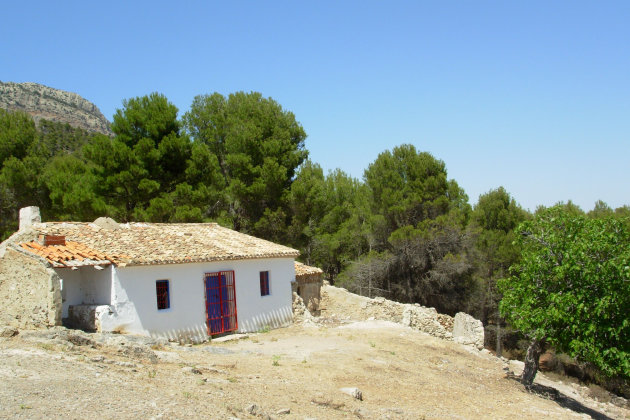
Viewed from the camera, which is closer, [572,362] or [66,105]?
[572,362]

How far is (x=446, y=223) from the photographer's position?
2806cm

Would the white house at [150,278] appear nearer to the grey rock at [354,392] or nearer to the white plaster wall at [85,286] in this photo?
the white plaster wall at [85,286]

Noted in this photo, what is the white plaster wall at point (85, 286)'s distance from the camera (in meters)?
14.3

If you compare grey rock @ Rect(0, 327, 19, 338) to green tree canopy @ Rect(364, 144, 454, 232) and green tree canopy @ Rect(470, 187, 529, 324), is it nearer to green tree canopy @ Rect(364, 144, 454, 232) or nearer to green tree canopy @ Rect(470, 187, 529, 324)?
green tree canopy @ Rect(364, 144, 454, 232)

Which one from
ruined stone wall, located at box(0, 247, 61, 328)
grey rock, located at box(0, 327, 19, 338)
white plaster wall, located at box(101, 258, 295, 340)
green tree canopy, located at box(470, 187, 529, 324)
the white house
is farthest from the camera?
green tree canopy, located at box(470, 187, 529, 324)

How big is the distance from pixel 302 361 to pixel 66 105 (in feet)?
219

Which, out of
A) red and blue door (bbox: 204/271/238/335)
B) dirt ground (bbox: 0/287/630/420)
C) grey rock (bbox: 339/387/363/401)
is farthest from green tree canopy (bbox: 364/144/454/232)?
grey rock (bbox: 339/387/363/401)

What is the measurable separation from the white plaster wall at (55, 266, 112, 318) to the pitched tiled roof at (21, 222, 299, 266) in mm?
621

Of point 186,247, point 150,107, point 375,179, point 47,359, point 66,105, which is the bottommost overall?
point 47,359

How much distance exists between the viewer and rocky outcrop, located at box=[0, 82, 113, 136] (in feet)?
198

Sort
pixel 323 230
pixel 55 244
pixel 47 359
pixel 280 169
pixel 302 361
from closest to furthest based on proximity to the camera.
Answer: pixel 47 359 < pixel 302 361 < pixel 55 244 < pixel 280 169 < pixel 323 230

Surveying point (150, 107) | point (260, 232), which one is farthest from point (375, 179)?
point (150, 107)

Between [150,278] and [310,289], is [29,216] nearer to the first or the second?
[150,278]

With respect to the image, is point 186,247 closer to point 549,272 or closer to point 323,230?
point 549,272
